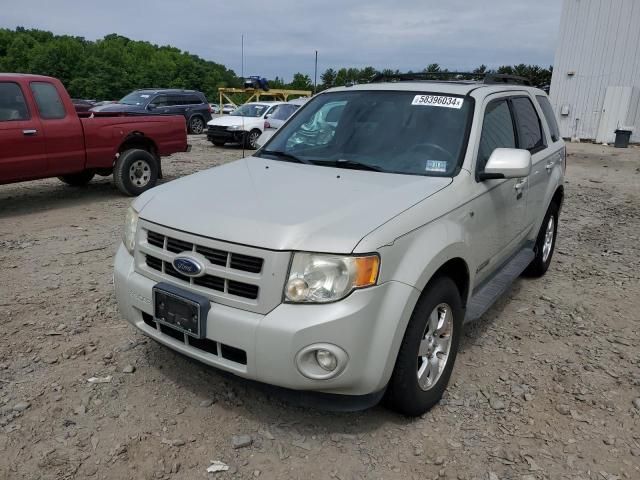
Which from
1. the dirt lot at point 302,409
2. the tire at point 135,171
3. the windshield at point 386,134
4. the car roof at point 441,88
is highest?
the car roof at point 441,88

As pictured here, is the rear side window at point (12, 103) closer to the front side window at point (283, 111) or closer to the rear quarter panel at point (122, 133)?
the rear quarter panel at point (122, 133)

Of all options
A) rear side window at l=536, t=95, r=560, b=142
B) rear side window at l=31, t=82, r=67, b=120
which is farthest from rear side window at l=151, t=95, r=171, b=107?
rear side window at l=536, t=95, r=560, b=142

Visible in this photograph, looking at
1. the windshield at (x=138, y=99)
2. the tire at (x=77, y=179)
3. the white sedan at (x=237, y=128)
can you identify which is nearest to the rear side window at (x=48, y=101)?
the tire at (x=77, y=179)

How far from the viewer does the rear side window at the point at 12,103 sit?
696 centimetres

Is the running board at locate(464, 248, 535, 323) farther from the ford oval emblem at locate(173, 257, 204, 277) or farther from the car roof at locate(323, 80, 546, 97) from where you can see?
the ford oval emblem at locate(173, 257, 204, 277)

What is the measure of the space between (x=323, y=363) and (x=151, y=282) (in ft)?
3.36

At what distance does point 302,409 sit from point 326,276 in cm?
100

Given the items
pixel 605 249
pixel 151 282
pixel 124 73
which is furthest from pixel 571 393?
pixel 124 73

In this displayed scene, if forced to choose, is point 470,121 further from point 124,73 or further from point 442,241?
point 124,73

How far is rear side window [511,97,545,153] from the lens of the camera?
14.0 feet

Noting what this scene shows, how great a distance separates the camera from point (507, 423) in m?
2.89

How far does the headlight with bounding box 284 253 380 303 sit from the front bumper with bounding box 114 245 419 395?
0.04 meters

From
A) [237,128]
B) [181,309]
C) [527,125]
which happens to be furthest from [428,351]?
[237,128]

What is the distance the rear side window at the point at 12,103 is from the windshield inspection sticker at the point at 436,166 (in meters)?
6.13
